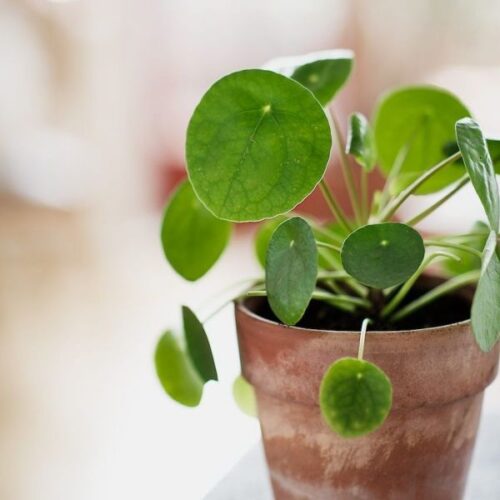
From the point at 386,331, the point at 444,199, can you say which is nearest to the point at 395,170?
the point at 444,199

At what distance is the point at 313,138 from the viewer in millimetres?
618

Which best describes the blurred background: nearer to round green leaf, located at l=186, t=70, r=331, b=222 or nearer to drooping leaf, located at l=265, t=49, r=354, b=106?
drooping leaf, located at l=265, t=49, r=354, b=106

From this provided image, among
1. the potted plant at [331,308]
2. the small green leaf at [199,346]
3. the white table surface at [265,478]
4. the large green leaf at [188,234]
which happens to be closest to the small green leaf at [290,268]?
the potted plant at [331,308]

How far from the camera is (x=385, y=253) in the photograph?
624 millimetres

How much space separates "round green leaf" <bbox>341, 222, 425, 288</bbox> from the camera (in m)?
0.62

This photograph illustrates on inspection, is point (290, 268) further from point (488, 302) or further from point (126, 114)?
point (126, 114)

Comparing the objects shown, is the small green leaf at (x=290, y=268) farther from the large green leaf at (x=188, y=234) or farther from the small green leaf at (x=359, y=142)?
the large green leaf at (x=188, y=234)

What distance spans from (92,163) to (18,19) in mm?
817

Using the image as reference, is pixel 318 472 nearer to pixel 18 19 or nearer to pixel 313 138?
pixel 313 138

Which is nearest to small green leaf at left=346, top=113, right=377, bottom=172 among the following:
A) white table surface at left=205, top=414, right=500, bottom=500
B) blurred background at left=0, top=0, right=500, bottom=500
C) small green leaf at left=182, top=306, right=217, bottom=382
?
small green leaf at left=182, top=306, right=217, bottom=382

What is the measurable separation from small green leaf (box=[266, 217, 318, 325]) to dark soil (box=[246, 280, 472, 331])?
0.50 ft

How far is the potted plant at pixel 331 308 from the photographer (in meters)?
0.61

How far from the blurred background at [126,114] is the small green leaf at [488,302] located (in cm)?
176

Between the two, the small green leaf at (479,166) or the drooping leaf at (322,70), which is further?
the drooping leaf at (322,70)
